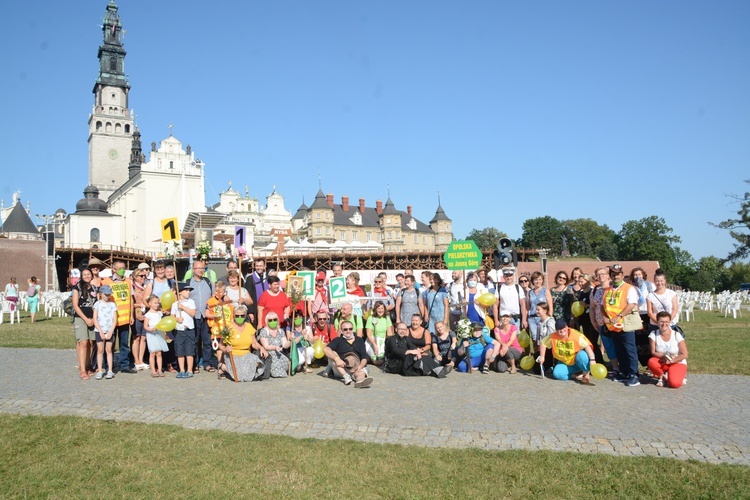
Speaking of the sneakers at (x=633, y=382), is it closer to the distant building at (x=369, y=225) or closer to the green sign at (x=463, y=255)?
the green sign at (x=463, y=255)

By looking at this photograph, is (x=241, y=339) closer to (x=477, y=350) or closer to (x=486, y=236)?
(x=477, y=350)

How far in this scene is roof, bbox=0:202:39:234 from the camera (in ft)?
271

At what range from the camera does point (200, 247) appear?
2028 centimetres

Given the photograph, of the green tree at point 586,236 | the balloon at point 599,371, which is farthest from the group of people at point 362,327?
the green tree at point 586,236

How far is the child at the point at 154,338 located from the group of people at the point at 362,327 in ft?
0.06

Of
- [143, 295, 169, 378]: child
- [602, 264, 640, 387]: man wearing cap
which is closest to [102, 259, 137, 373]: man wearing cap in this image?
[143, 295, 169, 378]: child

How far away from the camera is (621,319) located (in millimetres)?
8922

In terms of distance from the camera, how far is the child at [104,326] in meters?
9.44

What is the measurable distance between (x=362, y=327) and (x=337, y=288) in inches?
39.5

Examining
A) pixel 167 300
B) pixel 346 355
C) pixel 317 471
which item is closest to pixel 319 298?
pixel 346 355

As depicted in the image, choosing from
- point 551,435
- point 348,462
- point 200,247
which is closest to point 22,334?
point 200,247

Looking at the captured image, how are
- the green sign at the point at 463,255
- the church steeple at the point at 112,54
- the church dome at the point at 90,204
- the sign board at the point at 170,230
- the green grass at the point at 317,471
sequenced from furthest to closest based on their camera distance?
the church steeple at the point at 112,54 → the church dome at the point at 90,204 → the sign board at the point at 170,230 → the green sign at the point at 463,255 → the green grass at the point at 317,471

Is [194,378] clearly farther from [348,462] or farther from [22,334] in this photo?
[22,334]

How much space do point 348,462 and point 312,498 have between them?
2.57ft
